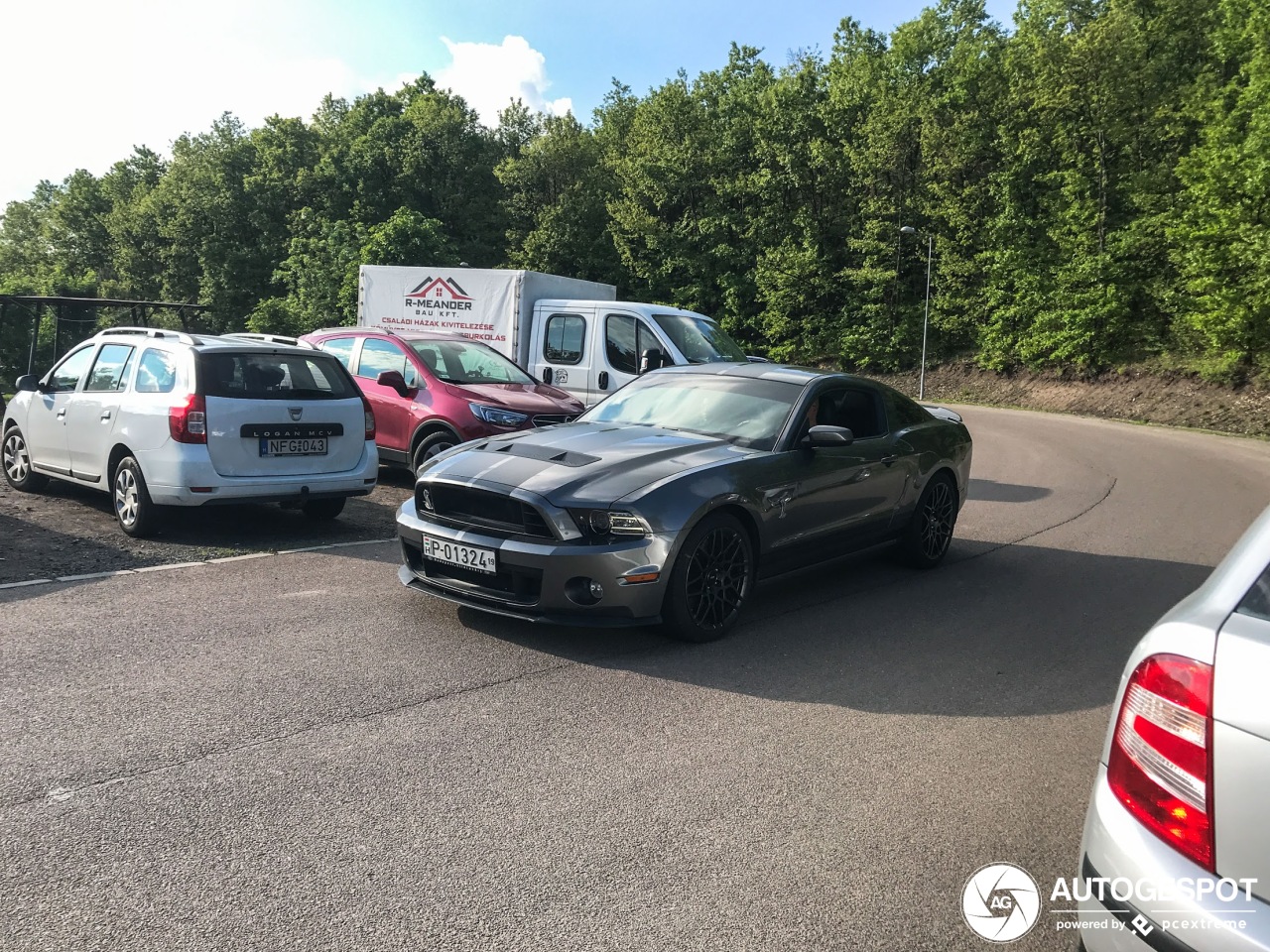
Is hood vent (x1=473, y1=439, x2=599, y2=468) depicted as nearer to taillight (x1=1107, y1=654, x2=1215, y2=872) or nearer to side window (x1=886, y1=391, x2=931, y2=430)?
side window (x1=886, y1=391, x2=931, y2=430)

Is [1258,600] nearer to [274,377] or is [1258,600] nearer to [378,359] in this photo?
[274,377]

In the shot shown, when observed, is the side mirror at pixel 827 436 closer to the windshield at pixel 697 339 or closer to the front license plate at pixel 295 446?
the front license plate at pixel 295 446

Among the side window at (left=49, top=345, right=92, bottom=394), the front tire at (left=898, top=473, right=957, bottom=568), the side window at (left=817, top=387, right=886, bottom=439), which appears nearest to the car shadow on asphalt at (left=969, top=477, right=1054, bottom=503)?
the front tire at (left=898, top=473, right=957, bottom=568)

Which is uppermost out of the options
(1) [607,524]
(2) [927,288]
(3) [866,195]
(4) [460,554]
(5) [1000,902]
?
(3) [866,195]

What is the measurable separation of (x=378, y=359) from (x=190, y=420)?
3.86 metres

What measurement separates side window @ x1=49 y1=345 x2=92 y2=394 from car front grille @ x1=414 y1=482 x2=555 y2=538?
4.83m

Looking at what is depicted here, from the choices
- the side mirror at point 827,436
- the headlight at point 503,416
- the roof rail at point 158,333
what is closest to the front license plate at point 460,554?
the side mirror at point 827,436

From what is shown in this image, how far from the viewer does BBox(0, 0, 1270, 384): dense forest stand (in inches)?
1273

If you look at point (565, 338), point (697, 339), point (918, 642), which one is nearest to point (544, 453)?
point (918, 642)

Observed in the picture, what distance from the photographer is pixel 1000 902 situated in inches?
119

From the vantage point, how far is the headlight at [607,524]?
5.19 meters

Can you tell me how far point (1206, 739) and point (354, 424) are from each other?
7.66 metres

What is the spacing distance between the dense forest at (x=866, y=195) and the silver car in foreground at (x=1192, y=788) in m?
31.1

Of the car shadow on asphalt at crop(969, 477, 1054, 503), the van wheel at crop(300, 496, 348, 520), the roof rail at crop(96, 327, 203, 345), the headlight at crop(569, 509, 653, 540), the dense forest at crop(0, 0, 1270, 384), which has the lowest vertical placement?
the car shadow on asphalt at crop(969, 477, 1054, 503)
